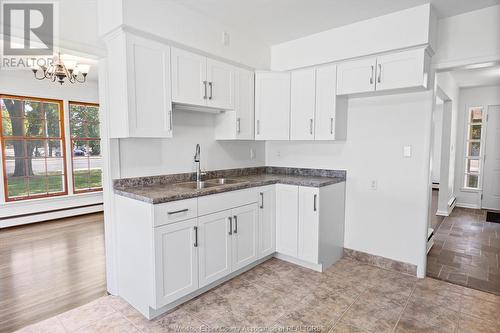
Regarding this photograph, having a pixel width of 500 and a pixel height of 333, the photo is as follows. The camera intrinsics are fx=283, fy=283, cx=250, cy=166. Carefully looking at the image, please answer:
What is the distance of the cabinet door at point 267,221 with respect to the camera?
311cm

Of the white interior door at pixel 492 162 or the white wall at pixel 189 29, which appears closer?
the white wall at pixel 189 29

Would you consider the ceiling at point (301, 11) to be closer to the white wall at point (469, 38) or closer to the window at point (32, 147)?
the white wall at point (469, 38)

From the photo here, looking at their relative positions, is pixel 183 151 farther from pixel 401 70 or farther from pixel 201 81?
pixel 401 70

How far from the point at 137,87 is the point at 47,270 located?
7.88 feet

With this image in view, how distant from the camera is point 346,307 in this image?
2.41 m

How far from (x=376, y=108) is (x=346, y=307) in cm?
209

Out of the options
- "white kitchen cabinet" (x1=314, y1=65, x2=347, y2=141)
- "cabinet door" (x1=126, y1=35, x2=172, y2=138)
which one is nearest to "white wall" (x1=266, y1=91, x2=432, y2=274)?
"white kitchen cabinet" (x1=314, y1=65, x2=347, y2=141)

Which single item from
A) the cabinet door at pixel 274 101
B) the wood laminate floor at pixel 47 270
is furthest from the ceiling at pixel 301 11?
the wood laminate floor at pixel 47 270

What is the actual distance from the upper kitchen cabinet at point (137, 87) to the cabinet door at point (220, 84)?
0.50 metres

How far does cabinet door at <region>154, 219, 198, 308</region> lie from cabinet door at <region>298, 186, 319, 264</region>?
1239 millimetres

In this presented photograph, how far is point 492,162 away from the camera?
5.70 metres

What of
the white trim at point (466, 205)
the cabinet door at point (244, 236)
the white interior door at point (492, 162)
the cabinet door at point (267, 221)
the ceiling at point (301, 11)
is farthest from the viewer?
the white trim at point (466, 205)

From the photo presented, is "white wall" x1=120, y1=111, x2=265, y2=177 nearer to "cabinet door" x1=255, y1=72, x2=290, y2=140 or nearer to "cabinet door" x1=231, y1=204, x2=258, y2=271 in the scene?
"cabinet door" x1=255, y1=72, x2=290, y2=140

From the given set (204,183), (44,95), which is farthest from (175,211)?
(44,95)
